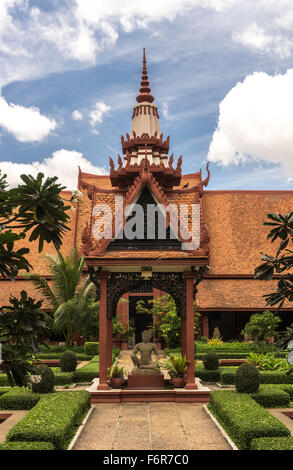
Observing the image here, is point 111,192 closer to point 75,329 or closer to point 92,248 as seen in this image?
point 92,248

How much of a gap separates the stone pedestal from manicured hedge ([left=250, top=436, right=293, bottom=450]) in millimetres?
5385

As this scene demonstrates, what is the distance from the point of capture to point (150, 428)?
9500mm

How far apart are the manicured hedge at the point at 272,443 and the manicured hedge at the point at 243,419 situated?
1.13 ft

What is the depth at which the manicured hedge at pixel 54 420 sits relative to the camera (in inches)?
300

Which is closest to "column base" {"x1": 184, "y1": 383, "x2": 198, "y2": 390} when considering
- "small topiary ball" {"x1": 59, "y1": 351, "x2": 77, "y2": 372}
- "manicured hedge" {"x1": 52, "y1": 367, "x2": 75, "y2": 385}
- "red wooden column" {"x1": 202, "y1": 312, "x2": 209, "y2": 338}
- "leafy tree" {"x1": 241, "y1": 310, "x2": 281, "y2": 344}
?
"manicured hedge" {"x1": 52, "y1": 367, "x2": 75, "y2": 385}

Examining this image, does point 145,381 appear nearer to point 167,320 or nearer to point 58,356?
point 58,356

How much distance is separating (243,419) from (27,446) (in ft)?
13.3

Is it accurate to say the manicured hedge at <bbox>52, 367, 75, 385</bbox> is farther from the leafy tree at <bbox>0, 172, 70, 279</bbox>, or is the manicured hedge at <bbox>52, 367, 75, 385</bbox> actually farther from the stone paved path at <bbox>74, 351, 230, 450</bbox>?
the leafy tree at <bbox>0, 172, 70, 279</bbox>

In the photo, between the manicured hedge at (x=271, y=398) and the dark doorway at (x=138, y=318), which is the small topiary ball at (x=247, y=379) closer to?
the manicured hedge at (x=271, y=398)

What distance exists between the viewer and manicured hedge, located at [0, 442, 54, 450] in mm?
6879

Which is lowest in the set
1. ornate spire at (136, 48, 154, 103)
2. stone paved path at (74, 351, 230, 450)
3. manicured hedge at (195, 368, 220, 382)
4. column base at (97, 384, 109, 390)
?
stone paved path at (74, 351, 230, 450)

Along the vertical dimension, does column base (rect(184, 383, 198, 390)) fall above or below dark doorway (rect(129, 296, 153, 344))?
below
